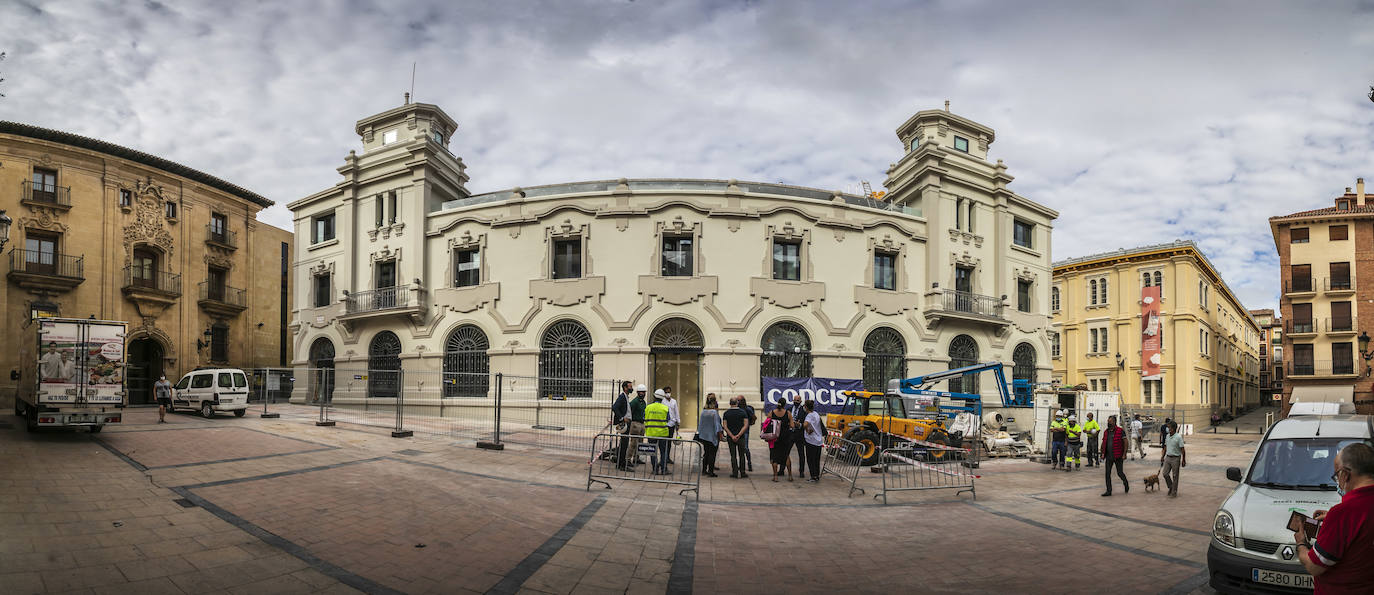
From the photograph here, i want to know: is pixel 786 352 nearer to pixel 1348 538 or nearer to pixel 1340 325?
pixel 1348 538

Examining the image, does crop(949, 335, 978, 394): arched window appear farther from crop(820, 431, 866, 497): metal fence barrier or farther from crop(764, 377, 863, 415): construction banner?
crop(820, 431, 866, 497): metal fence barrier

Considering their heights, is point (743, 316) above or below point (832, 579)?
above

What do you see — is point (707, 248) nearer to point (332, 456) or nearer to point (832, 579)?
point (332, 456)

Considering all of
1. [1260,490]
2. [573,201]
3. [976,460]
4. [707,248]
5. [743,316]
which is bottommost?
[976,460]

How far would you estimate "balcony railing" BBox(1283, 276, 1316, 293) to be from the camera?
37.6 metres

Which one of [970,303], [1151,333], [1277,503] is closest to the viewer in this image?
[1277,503]

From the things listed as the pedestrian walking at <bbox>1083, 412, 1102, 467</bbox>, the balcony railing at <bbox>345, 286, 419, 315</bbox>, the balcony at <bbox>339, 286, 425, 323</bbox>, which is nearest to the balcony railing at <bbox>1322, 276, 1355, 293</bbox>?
the pedestrian walking at <bbox>1083, 412, 1102, 467</bbox>

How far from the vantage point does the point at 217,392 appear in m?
20.8

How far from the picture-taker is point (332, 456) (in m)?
12.7

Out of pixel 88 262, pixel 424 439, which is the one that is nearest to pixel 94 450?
pixel 424 439

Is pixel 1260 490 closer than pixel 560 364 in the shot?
Yes

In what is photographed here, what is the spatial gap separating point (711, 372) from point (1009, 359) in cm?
1416

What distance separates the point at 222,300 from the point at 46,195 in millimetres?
8819

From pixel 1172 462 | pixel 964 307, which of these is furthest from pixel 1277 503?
pixel 964 307
